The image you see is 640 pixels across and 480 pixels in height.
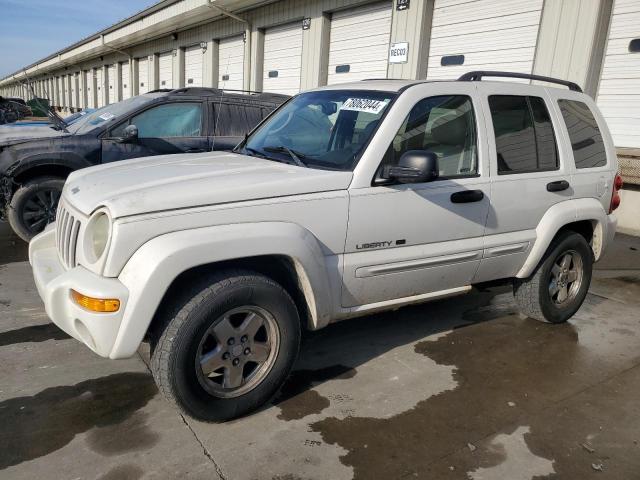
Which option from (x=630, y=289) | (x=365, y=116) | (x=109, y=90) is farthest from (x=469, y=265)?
(x=109, y=90)

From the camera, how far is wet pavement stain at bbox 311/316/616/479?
266cm

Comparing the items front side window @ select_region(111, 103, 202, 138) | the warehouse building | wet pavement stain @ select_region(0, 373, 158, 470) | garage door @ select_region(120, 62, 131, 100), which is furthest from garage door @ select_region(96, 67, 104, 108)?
wet pavement stain @ select_region(0, 373, 158, 470)

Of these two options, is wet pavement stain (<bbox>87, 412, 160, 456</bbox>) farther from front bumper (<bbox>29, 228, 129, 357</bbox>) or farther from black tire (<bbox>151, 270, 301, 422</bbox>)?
front bumper (<bbox>29, 228, 129, 357</bbox>)

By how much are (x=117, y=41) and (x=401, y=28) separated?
61.0 feet

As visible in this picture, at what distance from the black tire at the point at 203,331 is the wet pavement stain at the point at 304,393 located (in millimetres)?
235

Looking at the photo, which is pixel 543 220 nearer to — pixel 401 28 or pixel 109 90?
pixel 401 28

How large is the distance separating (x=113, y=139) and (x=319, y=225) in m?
4.24

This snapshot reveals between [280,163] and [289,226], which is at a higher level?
[280,163]

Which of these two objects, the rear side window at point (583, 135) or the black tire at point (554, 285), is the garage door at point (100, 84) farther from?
the black tire at point (554, 285)

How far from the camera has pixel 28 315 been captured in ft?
13.8

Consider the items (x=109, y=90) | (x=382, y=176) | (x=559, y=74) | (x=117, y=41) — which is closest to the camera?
(x=382, y=176)

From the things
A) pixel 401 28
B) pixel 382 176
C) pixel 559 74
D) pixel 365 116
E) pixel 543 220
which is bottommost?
pixel 543 220

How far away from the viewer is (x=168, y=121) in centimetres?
654

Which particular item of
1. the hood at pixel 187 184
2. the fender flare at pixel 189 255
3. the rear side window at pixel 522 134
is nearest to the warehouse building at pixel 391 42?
the rear side window at pixel 522 134
